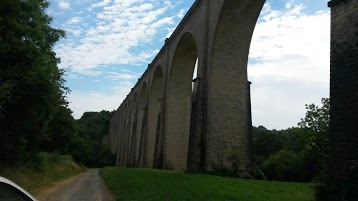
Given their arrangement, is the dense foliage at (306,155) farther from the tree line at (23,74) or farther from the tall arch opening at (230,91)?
the tree line at (23,74)

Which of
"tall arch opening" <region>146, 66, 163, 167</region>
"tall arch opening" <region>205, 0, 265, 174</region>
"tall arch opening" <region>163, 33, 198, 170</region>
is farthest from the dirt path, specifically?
"tall arch opening" <region>146, 66, 163, 167</region>

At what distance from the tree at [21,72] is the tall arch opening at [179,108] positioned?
322 inches

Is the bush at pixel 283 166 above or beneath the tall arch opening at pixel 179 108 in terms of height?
beneath

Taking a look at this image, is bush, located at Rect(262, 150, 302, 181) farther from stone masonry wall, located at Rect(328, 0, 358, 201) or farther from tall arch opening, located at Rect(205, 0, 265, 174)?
stone masonry wall, located at Rect(328, 0, 358, 201)

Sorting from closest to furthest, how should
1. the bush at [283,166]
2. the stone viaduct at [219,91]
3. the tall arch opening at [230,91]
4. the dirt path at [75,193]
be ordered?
1. the stone viaduct at [219,91]
2. the dirt path at [75,193]
3. the tall arch opening at [230,91]
4. the bush at [283,166]

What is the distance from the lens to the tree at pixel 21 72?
14.4 metres

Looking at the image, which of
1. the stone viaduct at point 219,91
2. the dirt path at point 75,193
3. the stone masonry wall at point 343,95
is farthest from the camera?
the dirt path at point 75,193

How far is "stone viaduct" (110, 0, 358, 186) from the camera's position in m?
6.67

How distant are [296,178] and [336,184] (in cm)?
2895

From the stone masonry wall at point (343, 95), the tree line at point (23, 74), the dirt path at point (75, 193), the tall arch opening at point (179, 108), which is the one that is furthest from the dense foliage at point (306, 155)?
the stone masonry wall at point (343, 95)

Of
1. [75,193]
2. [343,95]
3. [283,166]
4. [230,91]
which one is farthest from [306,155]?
[343,95]

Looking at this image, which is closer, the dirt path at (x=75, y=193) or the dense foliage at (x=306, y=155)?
the dirt path at (x=75, y=193)

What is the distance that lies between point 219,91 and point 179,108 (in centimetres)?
933

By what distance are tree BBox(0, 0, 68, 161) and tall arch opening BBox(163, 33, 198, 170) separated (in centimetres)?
819
